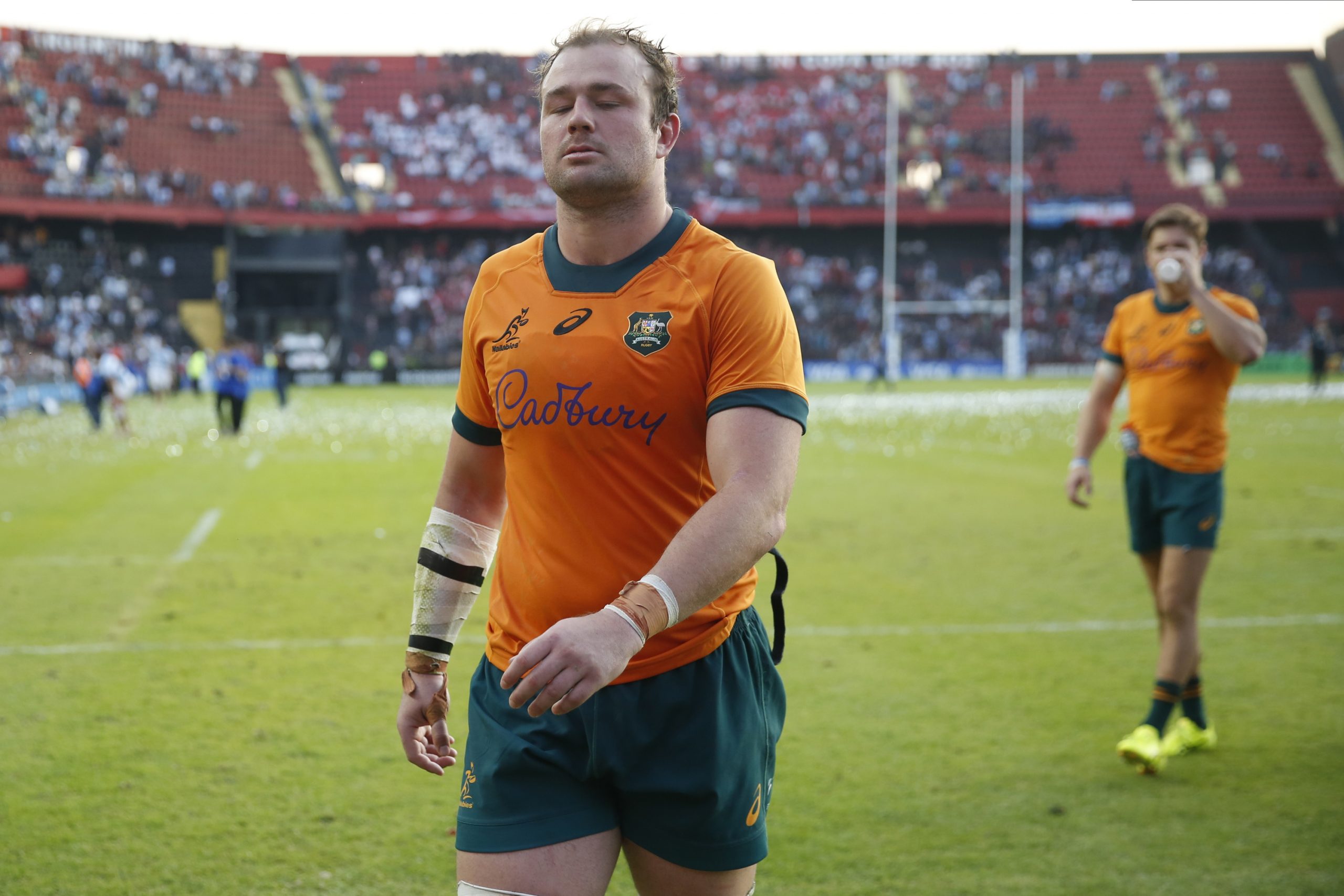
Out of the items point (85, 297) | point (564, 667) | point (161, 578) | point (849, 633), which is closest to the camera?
point (564, 667)

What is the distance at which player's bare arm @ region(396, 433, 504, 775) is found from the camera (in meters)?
2.91

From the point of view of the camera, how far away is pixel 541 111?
264cm

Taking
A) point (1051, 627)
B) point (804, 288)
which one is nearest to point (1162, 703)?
point (1051, 627)

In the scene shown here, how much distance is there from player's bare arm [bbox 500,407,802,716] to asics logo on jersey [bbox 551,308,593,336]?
0.37m

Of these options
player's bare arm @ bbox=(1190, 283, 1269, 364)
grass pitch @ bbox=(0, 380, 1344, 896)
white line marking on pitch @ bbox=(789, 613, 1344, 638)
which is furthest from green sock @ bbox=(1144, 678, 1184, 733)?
white line marking on pitch @ bbox=(789, 613, 1344, 638)

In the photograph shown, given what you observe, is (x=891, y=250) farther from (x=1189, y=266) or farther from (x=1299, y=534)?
(x=1189, y=266)

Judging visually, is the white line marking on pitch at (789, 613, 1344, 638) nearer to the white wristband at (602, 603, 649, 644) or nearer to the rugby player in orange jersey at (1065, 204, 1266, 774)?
the rugby player in orange jersey at (1065, 204, 1266, 774)

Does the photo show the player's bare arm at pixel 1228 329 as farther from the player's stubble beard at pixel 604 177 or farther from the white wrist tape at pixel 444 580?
the white wrist tape at pixel 444 580

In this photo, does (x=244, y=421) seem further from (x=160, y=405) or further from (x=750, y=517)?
(x=750, y=517)

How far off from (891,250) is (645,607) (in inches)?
1839

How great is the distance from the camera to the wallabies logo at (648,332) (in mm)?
2547

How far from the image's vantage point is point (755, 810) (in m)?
2.72

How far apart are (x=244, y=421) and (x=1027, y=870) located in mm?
25541

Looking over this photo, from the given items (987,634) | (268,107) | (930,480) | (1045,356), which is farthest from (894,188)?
(987,634)
